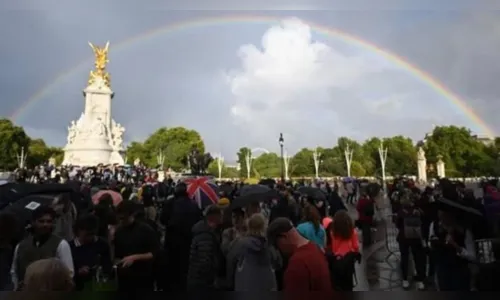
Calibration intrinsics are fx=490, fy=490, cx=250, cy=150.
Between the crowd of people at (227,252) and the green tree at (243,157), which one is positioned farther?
the green tree at (243,157)

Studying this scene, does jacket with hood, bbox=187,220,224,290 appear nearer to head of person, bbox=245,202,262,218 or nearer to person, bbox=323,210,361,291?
head of person, bbox=245,202,262,218

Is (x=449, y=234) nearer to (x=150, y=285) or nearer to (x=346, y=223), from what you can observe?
(x=346, y=223)

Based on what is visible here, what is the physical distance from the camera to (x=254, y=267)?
4289 millimetres

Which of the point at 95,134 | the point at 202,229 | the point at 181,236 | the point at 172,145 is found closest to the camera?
the point at 202,229

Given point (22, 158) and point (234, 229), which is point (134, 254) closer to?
point (234, 229)

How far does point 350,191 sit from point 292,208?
74.0ft

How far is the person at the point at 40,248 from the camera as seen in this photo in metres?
4.36

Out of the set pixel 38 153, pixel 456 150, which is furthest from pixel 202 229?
pixel 38 153

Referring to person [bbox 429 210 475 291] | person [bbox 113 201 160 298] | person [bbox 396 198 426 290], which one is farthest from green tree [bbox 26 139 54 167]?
person [bbox 429 210 475 291]

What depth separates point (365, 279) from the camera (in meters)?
8.27

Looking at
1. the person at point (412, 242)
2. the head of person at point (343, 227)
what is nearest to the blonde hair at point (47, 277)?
the head of person at point (343, 227)

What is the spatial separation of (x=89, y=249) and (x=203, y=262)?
44.2 inches

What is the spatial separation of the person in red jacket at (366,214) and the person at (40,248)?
6841 mm

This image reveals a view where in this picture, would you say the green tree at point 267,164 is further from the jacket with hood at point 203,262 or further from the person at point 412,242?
the jacket with hood at point 203,262
